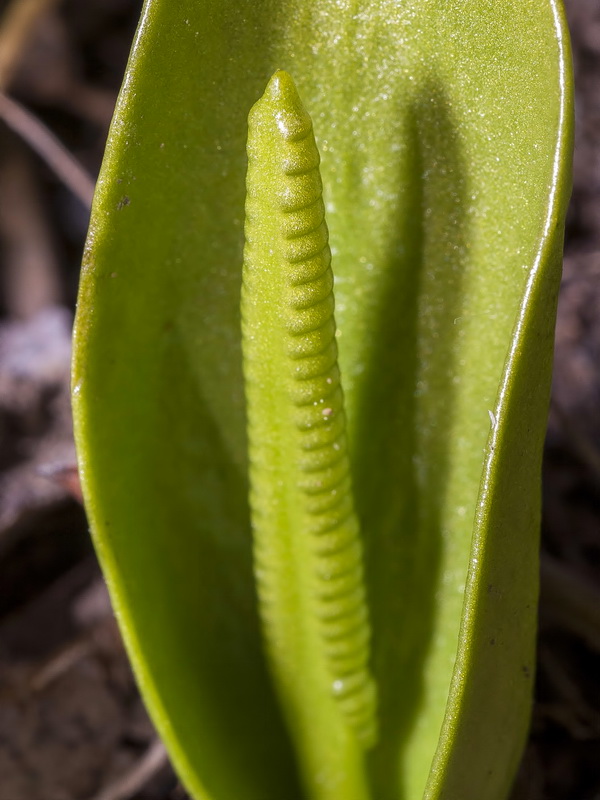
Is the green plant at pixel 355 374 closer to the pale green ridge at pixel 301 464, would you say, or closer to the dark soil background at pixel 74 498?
the pale green ridge at pixel 301 464

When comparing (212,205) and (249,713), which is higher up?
(212,205)

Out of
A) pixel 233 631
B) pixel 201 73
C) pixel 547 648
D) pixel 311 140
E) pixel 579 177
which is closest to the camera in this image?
pixel 311 140

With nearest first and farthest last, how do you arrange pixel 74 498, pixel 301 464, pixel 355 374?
1. pixel 301 464
2. pixel 355 374
3. pixel 74 498

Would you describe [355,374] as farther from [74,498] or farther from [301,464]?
[74,498]

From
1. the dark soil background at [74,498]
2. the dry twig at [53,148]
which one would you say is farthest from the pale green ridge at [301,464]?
the dry twig at [53,148]

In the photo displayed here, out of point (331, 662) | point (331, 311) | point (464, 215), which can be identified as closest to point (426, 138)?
point (464, 215)

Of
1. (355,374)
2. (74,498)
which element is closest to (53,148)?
(74,498)

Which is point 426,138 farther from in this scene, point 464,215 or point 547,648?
point 547,648
